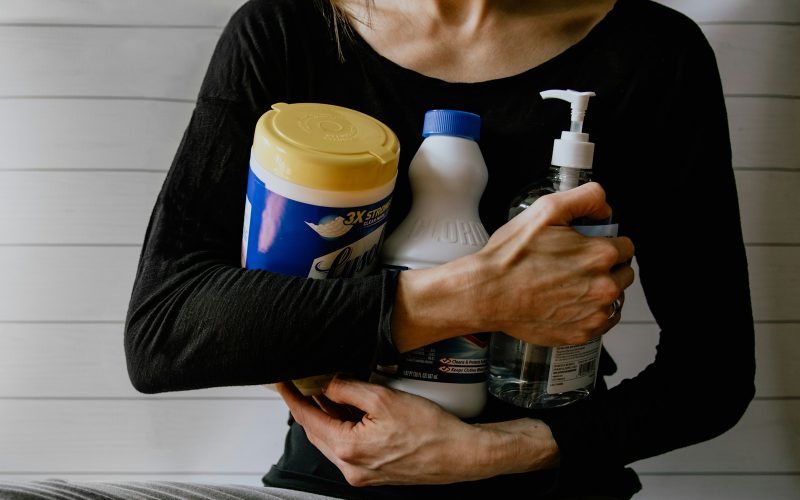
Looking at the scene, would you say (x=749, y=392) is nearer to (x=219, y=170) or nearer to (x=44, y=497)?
(x=219, y=170)

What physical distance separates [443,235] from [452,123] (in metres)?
0.11

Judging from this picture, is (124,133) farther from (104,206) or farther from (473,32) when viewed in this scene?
(473,32)

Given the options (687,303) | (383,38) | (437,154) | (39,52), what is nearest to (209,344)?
(437,154)

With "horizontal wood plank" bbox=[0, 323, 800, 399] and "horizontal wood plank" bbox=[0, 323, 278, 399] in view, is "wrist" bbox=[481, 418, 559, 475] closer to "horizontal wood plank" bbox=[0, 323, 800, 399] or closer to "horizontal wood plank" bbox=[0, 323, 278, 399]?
"horizontal wood plank" bbox=[0, 323, 800, 399]

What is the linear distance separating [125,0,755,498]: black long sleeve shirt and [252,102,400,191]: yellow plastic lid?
109 millimetres

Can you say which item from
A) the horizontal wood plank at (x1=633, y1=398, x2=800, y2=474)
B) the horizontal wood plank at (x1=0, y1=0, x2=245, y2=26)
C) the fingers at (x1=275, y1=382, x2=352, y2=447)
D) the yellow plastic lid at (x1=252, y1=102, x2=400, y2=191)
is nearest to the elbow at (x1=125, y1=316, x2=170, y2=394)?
the fingers at (x1=275, y1=382, x2=352, y2=447)

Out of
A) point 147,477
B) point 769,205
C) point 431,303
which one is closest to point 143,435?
point 147,477

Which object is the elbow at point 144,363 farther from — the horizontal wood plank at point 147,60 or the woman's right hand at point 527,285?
the horizontal wood plank at point 147,60

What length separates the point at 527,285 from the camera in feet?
1.98

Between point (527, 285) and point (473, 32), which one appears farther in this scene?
point (473, 32)

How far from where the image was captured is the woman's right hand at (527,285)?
59cm

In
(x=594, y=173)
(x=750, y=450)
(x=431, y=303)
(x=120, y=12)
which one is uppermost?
(x=120, y=12)

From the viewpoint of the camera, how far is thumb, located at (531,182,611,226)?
1.94 feet

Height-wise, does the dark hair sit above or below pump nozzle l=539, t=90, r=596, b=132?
above
